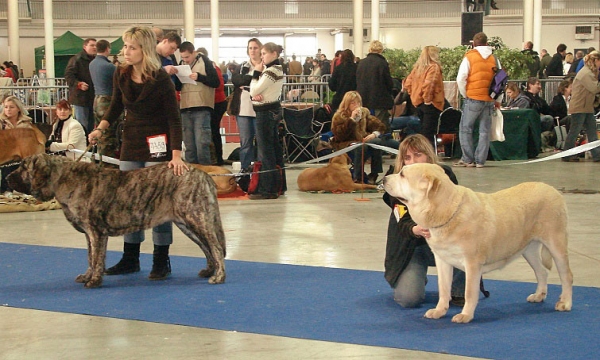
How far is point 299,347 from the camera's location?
3893mm

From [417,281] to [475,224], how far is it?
2.02 feet

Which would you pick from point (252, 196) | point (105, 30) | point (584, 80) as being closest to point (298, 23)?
point (105, 30)

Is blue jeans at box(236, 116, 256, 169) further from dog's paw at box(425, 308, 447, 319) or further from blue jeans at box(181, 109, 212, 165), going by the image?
dog's paw at box(425, 308, 447, 319)

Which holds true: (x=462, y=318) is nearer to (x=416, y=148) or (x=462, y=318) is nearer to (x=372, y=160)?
(x=416, y=148)

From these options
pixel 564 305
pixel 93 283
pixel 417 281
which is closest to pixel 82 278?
pixel 93 283

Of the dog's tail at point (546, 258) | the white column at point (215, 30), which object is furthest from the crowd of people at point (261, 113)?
the white column at point (215, 30)

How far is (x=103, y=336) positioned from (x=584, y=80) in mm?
9930

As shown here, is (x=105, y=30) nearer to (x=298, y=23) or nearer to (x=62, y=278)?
(x=298, y=23)

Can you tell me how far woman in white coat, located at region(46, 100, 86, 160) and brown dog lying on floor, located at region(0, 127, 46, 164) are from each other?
20 cm

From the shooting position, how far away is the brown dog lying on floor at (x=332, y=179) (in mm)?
9562

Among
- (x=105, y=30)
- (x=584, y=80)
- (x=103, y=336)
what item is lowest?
(x=103, y=336)

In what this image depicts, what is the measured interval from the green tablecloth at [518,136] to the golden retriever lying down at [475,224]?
8548 mm

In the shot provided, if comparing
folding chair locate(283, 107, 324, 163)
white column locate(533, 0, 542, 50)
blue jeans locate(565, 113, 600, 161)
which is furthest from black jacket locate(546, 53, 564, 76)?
white column locate(533, 0, 542, 50)

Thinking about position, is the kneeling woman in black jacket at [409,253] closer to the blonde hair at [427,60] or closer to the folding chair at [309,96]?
the blonde hair at [427,60]
